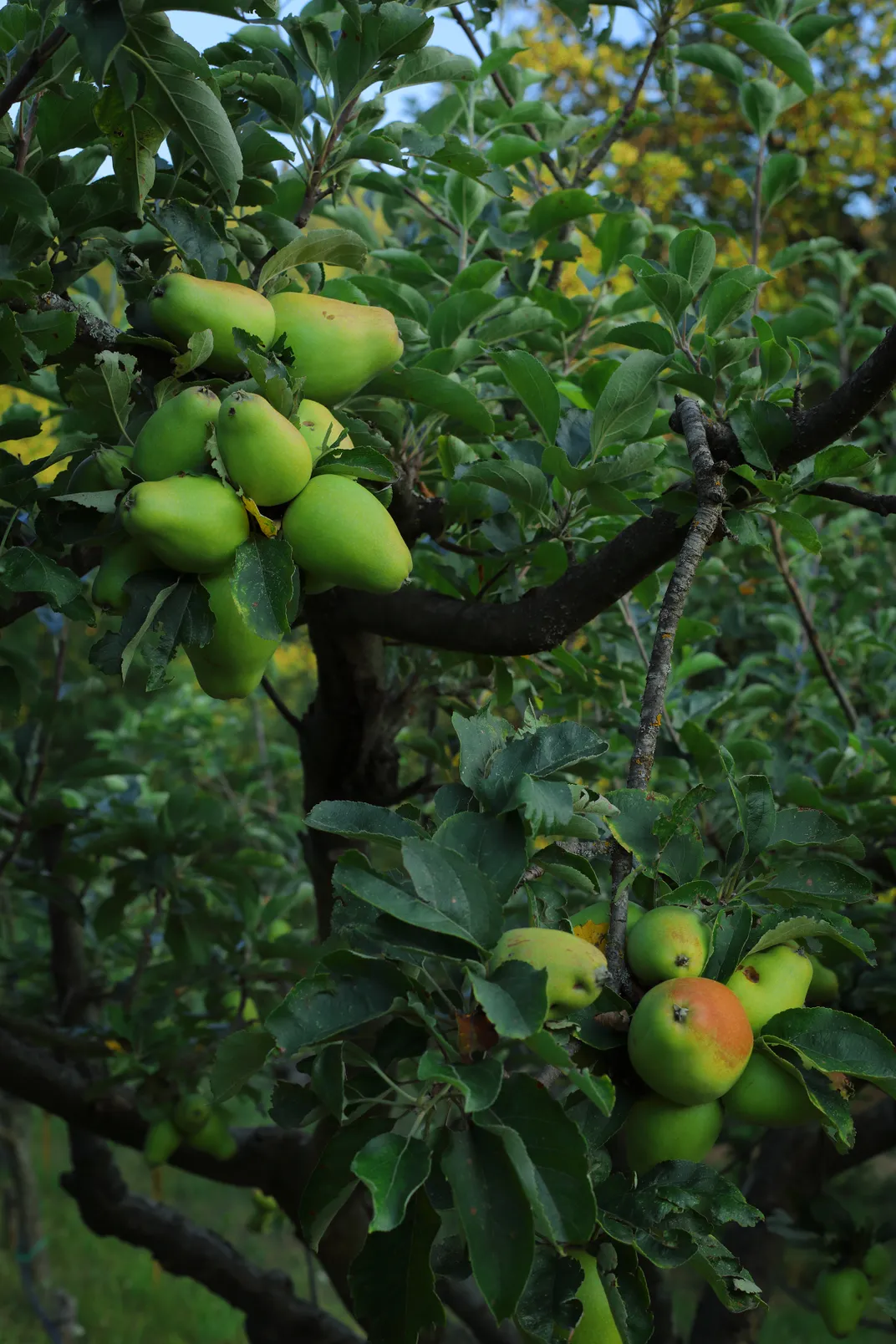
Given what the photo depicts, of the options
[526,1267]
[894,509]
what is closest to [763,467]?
[894,509]

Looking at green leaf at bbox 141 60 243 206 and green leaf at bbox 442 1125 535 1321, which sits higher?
green leaf at bbox 141 60 243 206

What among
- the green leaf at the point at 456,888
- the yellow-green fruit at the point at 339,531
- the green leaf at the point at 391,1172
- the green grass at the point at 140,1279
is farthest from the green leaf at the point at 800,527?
the green grass at the point at 140,1279

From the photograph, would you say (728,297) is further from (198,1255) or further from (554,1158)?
(198,1255)

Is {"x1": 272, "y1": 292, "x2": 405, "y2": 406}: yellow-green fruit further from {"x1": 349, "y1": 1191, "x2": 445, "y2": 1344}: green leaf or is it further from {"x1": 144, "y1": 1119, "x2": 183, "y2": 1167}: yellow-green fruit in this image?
{"x1": 144, "y1": 1119, "x2": 183, "y2": 1167}: yellow-green fruit

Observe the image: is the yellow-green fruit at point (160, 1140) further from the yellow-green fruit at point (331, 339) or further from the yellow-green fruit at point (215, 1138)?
the yellow-green fruit at point (331, 339)

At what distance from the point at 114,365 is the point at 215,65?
0.47 meters

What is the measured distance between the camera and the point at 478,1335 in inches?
72.4

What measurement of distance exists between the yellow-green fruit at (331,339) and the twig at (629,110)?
0.81m

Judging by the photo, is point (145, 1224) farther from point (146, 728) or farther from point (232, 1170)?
point (146, 728)

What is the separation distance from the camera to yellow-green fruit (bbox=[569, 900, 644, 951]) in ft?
→ 2.35

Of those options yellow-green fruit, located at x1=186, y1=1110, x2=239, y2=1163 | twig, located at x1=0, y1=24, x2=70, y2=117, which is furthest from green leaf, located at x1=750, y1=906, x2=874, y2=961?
yellow-green fruit, located at x1=186, y1=1110, x2=239, y2=1163

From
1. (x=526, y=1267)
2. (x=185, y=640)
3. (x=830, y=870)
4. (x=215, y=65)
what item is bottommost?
(x=526, y=1267)

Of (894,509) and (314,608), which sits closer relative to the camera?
(894,509)

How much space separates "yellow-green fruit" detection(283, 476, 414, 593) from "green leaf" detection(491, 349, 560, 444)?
0.33 m
